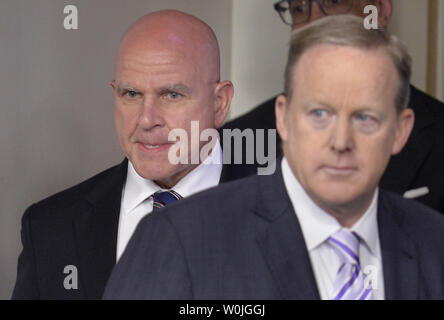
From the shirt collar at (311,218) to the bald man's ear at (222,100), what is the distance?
27cm

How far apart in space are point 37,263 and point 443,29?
2.47ft

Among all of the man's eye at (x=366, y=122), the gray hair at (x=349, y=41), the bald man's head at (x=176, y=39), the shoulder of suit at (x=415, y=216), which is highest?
the bald man's head at (x=176, y=39)

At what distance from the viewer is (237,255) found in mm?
887

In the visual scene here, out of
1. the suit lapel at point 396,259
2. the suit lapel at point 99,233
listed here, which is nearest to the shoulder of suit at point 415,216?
the suit lapel at point 396,259

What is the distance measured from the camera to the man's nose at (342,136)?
864 millimetres

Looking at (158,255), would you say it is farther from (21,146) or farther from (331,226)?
(21,146)

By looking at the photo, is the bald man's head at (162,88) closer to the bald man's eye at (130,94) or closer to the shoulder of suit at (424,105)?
→ the bald man's eye at (130,94)

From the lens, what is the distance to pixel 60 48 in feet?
4.43

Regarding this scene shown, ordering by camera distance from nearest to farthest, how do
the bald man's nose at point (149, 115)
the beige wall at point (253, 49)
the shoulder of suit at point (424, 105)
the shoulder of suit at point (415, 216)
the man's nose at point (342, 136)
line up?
the man's nose at point (342, 136) → the shoulder of suit at point (415, 216) → the bald man's nose at point (149, 115) → the shoulder of suit at point (424, 105) → the beige wall at point (253, 49)

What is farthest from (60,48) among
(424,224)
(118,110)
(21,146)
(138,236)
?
(424,224)

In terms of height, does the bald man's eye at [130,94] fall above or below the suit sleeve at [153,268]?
above

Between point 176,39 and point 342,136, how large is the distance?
366 mm

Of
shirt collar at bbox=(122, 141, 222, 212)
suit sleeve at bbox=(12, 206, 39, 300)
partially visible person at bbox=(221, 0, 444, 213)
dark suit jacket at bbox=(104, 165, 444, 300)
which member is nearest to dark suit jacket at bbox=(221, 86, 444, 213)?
partially visible person at bbox=(221, 0, 444, 213)

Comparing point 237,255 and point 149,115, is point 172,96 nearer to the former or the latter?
point 149,115
